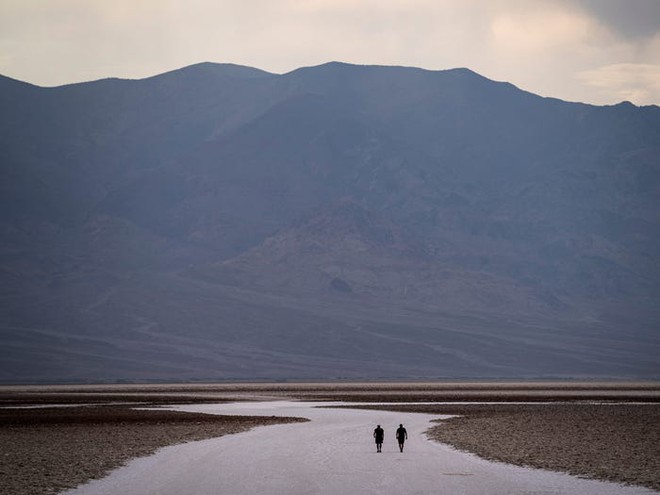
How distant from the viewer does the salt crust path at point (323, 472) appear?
29.8m

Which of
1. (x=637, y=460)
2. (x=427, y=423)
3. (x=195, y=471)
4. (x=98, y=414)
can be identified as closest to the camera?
(x=195, y=471)

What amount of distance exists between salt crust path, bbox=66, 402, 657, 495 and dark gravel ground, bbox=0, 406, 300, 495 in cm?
125

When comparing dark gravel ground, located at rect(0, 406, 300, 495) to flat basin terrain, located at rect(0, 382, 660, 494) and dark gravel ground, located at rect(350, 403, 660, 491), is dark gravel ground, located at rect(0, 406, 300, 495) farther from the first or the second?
dark gravel ground, located at rect(350, 403, 660, 491)

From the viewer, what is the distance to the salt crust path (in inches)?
1173

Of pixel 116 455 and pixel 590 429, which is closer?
pixel 116 455

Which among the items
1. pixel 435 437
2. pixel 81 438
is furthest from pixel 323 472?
pixel 81 438

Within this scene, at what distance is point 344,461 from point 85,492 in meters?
10.4

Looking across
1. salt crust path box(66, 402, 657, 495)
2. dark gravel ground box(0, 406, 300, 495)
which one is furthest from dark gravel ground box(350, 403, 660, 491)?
dark gravel ground box(0, 406, 300, 495)

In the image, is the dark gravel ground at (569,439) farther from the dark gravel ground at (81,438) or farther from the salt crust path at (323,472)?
the dark gravel ground at (81,438)

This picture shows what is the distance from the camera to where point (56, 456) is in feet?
131

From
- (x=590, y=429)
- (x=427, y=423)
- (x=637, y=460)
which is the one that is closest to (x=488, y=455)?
(x=637, y=460)

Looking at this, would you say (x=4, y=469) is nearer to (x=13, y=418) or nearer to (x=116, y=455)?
(x=116, y=455)

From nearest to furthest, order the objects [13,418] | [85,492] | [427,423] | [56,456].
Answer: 1. [85,492]
2. [56,456]
3. [427,423]
4. [13,418]

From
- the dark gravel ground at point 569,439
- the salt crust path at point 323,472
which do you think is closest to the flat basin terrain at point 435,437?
the dark gravel ground at point 569,439
